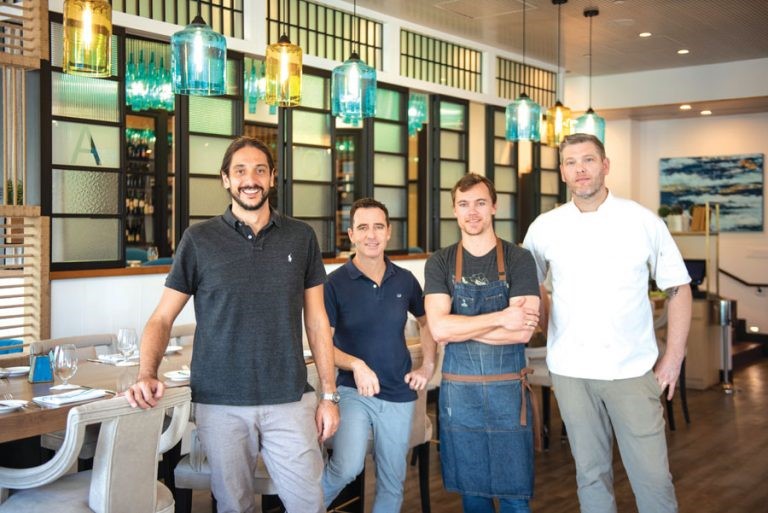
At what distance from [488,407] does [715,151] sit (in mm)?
9903

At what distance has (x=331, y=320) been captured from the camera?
3348mm

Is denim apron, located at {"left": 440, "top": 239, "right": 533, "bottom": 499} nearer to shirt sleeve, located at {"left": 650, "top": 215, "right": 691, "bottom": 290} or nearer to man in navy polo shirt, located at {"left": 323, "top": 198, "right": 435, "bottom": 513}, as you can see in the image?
man in navy polo shirt, located at {"left": 323, "top": 198, "right": 435, "bottom": 513}

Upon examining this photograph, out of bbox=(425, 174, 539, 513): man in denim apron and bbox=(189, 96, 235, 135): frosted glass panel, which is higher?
bbox=(189, 96, 235, 135): frosted glass panel

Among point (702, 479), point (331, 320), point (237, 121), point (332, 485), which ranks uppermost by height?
point (237, 121)

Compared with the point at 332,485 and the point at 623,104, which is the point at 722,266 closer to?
the point at 623,104

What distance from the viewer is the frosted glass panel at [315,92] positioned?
7.42m

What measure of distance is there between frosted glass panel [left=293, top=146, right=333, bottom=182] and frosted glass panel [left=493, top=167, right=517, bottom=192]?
278cm

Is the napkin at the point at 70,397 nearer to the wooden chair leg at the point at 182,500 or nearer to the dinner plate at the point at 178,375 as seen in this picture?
the dinner plate at the point at 178,375

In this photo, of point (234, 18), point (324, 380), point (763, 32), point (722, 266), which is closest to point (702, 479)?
point (324, 380)

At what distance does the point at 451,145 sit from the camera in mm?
9141

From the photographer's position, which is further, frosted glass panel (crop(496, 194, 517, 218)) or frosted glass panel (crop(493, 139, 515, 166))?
frosted glass panel (crop(496, 194, 517, 218))

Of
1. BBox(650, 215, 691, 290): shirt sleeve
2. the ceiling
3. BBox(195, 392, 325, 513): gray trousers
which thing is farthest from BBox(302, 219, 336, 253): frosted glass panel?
BBox(195, 392, 325, 513): gray trousers

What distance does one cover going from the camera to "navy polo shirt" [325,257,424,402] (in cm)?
335

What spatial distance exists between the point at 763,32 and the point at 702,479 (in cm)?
526
